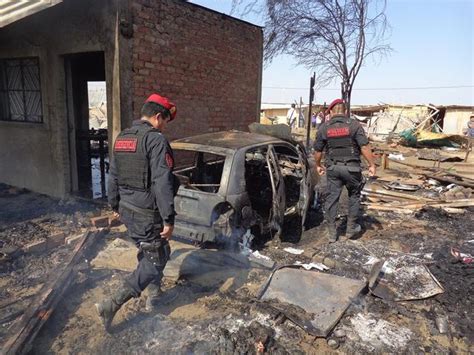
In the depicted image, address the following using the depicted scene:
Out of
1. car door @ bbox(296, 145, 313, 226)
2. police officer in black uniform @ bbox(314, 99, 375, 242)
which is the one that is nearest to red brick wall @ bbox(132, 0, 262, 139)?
car door @ bbox(296, 145, 313, 226)

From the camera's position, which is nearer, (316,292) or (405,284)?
(316,292)

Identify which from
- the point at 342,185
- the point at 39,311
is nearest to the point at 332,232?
the point at 342,185

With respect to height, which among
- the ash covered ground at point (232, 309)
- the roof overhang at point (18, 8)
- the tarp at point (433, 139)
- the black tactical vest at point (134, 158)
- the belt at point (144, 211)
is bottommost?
the ash covered ground at point (232, 309)

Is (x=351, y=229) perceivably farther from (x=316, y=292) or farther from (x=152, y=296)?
(x=152, y=296)

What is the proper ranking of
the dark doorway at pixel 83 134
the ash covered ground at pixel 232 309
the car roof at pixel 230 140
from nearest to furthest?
the ash covered ground at pixel 232 309, the car roof at pixel 230 140, the dark doorway at pixel 83 134

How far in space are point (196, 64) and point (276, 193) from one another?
341cm

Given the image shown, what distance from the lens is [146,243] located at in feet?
9.60

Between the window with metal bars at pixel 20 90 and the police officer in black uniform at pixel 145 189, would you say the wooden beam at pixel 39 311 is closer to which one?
the police officer in black uniform at pixel 145 189

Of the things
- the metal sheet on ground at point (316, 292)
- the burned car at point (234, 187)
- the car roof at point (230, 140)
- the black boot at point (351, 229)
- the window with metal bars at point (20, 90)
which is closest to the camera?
the metal sheet on ground at point (316, 292)

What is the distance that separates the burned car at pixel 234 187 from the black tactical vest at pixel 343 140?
21.4 inches

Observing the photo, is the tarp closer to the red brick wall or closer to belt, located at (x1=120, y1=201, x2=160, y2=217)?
the red brick wall

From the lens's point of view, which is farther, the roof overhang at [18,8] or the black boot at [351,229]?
the black boot at [351,229]

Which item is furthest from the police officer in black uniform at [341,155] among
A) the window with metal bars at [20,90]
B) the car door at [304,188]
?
the window with metal bars at [20,90]

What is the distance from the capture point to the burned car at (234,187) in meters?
4.00
